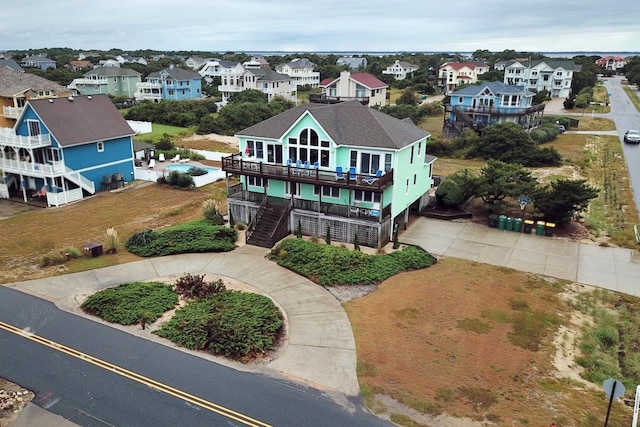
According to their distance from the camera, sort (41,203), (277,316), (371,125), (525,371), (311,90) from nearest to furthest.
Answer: (525,371)
(277,316)
(371,125)
(41,203)
(311,90)

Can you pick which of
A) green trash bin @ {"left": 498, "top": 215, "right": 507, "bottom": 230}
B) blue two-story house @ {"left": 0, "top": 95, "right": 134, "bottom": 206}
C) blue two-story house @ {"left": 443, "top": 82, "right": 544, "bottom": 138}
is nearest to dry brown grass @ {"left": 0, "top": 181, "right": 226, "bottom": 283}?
blue two-story house @ {"left": 0, "top": 95, "right": 134, "bottom": 206}

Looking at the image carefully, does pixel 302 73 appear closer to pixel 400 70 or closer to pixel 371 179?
pixel 400 70

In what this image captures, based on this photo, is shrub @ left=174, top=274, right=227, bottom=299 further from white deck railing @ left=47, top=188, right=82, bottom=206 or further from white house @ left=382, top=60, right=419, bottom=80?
white house @ left=382, top=60, right=419, bottom=80

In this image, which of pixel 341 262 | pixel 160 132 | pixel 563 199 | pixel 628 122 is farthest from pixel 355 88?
pixel 341 262

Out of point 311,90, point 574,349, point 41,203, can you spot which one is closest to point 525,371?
point 574,349

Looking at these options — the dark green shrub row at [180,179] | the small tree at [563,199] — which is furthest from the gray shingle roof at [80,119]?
the small tree at [563,199]

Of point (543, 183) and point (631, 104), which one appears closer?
point (543, 183)

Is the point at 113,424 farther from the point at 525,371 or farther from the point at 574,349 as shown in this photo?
the point at 574,349
